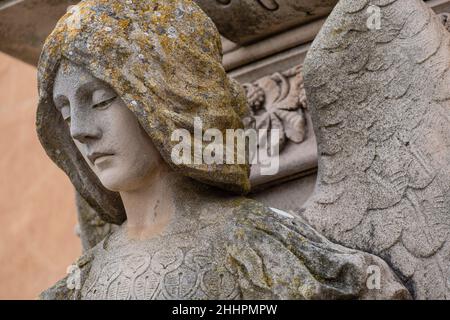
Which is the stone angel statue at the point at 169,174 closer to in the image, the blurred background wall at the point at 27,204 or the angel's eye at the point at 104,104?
the angel's eye at the point at 104,104

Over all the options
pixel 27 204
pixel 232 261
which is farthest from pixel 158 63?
pixel 27 204

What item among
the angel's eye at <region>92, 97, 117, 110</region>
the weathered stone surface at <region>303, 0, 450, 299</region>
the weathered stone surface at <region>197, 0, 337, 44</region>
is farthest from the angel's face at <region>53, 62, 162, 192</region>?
the weathered stone surface at <region>197, 0, 337, 44</region>

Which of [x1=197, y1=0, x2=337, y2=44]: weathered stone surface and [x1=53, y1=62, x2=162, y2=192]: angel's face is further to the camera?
[x1=197, y1=0, x2=337, y2=44]: weathered stone surface

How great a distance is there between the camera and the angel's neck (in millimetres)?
3014

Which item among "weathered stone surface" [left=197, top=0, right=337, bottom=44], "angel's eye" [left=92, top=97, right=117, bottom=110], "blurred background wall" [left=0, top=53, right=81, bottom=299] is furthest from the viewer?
"blurred background wall" [left=0, top=53, right=81, bottom=299]

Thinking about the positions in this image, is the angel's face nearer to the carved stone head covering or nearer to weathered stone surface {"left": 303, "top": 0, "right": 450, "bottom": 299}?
the carved stone head covering

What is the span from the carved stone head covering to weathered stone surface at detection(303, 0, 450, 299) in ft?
0.64

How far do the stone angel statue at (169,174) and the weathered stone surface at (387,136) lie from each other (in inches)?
3.1

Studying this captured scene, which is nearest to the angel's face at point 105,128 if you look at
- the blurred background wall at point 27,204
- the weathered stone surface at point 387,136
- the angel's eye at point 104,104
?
the angel's eye at point 104,104

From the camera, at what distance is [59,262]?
537 centimetres
